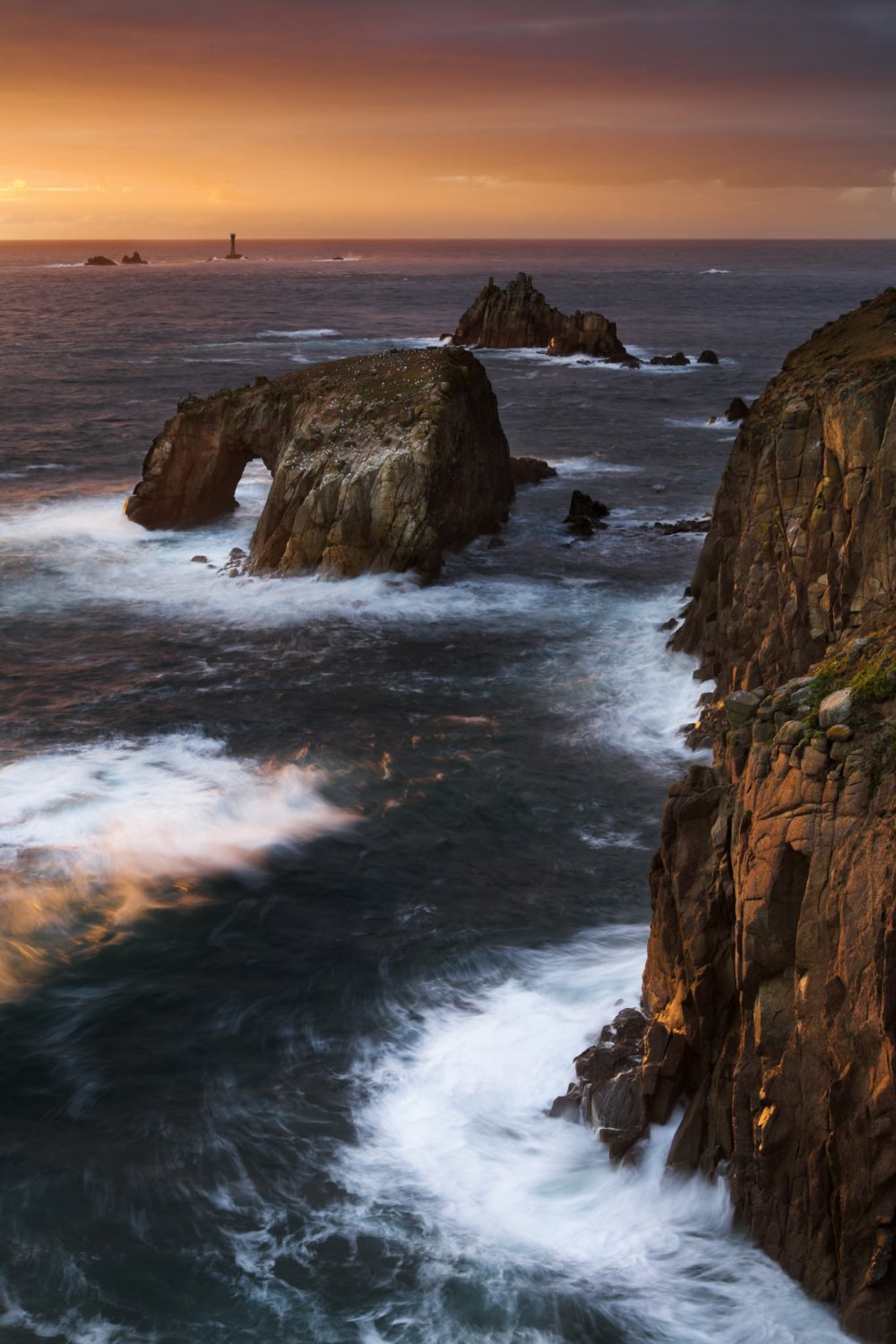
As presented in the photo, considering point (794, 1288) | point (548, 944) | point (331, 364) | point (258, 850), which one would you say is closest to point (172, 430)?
point (331, 364)

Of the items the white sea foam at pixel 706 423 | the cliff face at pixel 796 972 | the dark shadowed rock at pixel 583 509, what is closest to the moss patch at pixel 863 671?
the cliff face at pixel 796 972

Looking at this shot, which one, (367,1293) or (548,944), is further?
(548,944)

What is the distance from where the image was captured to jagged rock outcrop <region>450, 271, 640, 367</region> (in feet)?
401

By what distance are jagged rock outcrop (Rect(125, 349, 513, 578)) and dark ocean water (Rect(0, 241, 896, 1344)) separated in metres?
1.92

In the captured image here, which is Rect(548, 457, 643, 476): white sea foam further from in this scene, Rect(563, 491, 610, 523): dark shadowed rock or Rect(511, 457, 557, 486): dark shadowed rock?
Rect(563, 491, 610, 523): dark shadowed rock

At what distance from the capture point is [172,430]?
182ft

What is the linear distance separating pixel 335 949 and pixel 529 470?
1731 inches

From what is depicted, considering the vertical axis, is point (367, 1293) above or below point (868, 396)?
below

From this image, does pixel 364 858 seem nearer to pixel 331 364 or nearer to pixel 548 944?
pixel 548 944

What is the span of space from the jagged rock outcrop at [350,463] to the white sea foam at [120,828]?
15925mm

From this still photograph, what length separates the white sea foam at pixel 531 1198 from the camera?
16.3 meters

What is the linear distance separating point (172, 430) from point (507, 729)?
88.2 ft

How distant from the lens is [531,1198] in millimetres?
18422

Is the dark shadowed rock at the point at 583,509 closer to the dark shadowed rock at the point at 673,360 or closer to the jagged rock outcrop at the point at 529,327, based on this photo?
the dark shadowed rock at the point at 673,360
